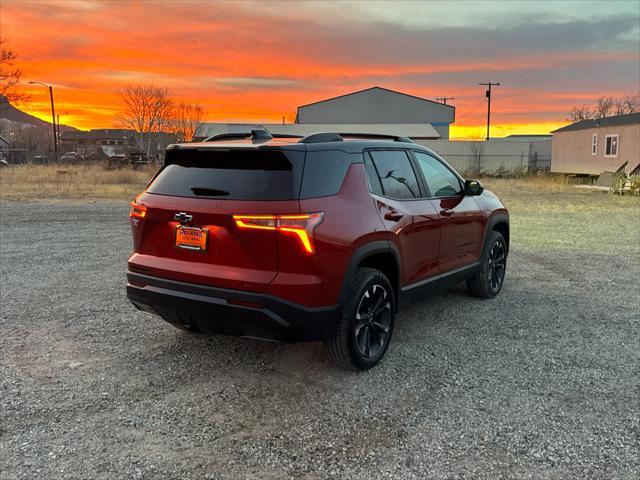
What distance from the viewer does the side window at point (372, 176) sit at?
4223 millimetres

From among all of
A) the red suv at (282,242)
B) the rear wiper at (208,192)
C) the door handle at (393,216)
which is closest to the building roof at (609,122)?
the door handle at (393,216)

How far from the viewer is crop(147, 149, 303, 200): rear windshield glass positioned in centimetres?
356

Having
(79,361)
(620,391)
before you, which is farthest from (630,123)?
(79,361)

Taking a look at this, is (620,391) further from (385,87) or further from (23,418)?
(385,87)

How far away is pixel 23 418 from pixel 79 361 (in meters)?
0.95

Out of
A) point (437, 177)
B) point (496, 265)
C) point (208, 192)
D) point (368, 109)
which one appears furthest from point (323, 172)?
point (368, 109)

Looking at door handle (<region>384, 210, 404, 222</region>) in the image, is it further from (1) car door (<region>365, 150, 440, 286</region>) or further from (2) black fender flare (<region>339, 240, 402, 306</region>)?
(2) black fender flare (<region>339, 240, 402, 306</region>)

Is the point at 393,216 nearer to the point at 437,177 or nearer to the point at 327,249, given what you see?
the point at 327,249

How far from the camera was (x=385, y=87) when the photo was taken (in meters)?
55.9

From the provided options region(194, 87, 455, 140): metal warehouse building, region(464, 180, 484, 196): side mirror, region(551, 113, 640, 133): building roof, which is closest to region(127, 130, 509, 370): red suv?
region(464, 180, 484, 196): side mirror

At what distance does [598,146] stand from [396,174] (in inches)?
1189

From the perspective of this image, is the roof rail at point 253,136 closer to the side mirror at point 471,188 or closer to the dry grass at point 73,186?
the side mirror at point 471,188

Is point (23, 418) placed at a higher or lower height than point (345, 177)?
lower

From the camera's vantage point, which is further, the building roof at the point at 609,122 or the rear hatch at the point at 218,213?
the building roof at the point at 609,122
